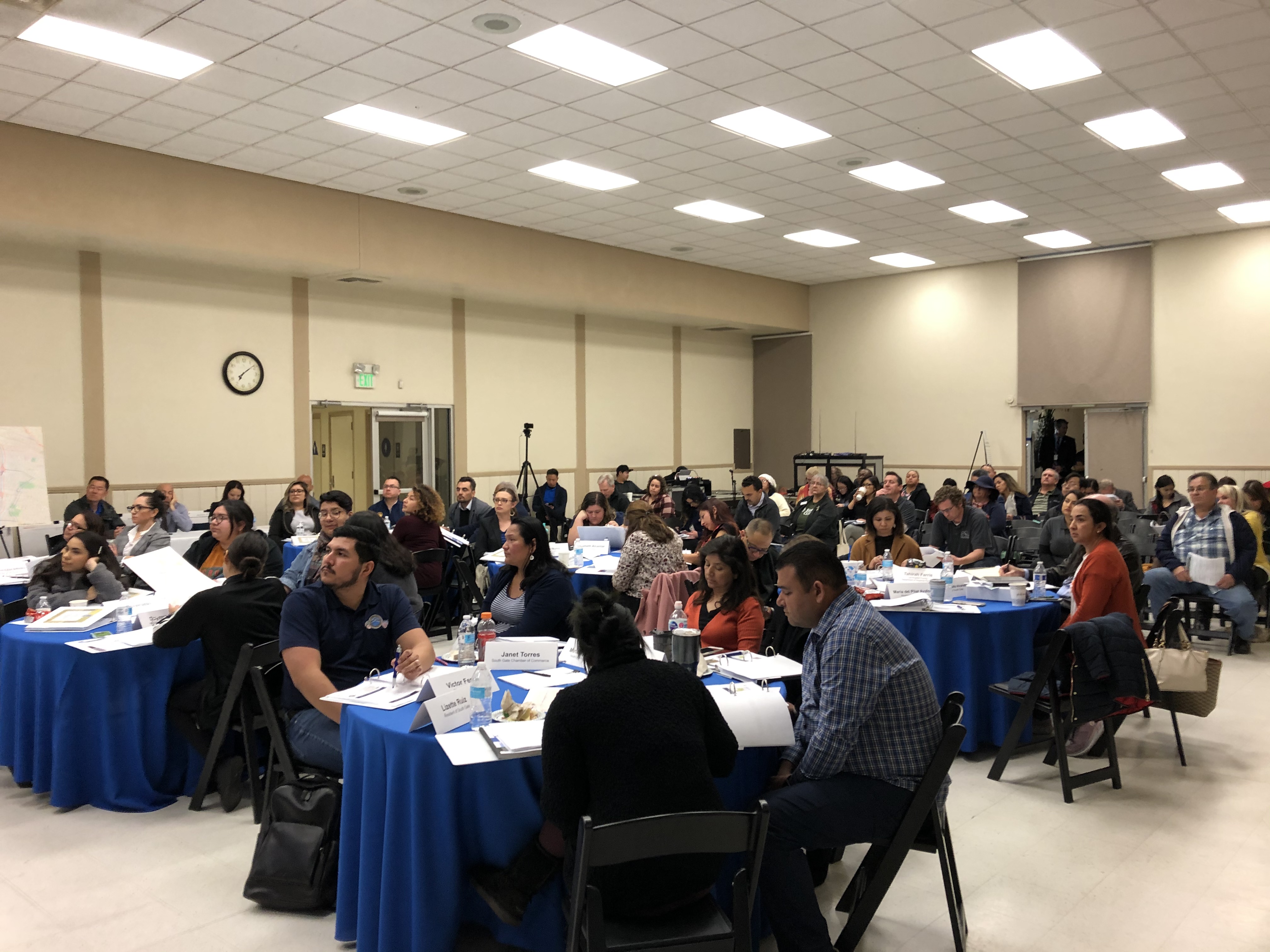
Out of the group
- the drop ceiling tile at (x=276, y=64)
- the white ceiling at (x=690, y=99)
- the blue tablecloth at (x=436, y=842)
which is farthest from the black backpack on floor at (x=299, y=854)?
the drop ceiling tile at (x=276, y=64)

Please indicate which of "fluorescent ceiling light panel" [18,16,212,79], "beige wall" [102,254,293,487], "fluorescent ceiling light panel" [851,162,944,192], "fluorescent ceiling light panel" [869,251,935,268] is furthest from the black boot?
"fluorescent ceiling light panel" [869,251,935,268]

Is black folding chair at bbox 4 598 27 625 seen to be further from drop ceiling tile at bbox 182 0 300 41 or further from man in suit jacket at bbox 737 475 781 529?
man in suit jacket at bbox 737 475 781 529

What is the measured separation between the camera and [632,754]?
2400mm

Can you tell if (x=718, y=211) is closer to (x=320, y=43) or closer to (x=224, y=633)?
(x=320, y=43)

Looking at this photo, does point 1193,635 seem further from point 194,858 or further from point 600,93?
point 194,858

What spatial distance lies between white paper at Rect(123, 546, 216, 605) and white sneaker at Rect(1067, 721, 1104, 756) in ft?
14.9

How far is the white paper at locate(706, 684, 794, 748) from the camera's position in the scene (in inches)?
122

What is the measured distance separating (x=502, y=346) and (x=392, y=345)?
1764 millimetres

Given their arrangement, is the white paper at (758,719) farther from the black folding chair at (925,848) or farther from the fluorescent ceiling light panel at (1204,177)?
the fluorescent ceiling light panel at (1204,177)

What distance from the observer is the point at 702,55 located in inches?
258

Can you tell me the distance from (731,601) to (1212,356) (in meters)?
10.7

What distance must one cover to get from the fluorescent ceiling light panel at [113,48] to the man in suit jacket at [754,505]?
5476 mm

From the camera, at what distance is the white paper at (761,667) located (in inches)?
142

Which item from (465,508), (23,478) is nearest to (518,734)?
(465,508)
